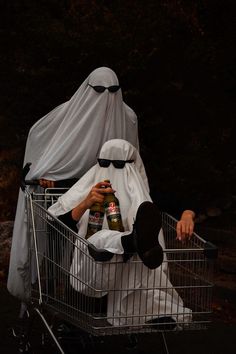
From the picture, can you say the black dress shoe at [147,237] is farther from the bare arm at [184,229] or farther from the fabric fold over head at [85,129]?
the fabric fold over head at [85,129]

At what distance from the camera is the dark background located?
7.84m

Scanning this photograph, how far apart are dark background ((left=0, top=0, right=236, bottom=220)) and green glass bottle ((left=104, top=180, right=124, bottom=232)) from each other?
342cm

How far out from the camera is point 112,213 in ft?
14.1

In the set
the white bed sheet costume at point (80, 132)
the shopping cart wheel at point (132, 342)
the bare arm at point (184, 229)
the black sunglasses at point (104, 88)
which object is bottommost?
the shopping cart wheel at point (132, 342)

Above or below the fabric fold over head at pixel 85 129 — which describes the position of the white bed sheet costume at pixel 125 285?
below

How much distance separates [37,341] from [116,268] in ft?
6.18

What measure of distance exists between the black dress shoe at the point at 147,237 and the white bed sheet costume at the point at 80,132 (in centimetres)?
144

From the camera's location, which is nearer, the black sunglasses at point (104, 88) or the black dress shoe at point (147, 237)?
the black dress shoe at point (147, 237)

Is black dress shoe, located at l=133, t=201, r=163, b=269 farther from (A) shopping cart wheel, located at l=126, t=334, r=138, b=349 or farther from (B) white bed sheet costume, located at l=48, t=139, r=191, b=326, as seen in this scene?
(A) shopping cart wheel, located at l=126, t=334, r=138, b=349

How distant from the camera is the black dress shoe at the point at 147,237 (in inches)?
147

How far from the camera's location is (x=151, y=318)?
13.2 feet

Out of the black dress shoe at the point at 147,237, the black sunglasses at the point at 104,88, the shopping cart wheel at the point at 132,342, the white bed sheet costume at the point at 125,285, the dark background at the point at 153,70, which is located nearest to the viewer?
the black dress shoe at the point at 147,237

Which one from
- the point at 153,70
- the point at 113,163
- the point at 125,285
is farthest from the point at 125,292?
the point at 153,70

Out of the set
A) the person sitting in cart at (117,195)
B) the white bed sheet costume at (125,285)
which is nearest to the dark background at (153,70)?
the person sitting in cart at (117,195)
